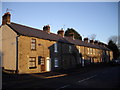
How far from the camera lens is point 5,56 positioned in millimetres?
19766

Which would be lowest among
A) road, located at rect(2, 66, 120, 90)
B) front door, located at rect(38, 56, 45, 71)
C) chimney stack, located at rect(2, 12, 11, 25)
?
road, located at rect(2, 66, 120, 90)

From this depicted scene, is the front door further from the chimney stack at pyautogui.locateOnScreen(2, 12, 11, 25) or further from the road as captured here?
the chimney stack at pyautogui.locateOnScreen(2, 12, 11, 25)

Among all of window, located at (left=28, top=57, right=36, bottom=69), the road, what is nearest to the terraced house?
window, located at (left=28, top=57, right=36, bottom=69)

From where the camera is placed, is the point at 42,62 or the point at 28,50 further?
the point at 42,62

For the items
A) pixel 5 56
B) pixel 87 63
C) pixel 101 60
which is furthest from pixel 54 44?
pixel 101 60

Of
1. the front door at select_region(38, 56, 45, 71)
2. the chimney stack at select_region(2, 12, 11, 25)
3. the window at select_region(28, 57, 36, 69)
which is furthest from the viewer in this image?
the front door at select_region(38, 56, 45, 71)

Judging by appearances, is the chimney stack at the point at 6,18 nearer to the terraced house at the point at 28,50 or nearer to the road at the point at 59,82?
the terraced house at the point at 28,50

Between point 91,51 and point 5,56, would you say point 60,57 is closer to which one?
point 5,56

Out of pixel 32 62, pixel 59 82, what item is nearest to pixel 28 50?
pixel 32 62

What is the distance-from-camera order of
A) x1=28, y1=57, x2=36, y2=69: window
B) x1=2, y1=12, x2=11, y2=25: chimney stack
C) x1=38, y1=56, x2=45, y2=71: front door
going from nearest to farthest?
x1=28, y1=57, x2=36, y2=69: window
x1=2, y1=12, x2=11, y2=25: chimney stack
x1=38, y1=56, x2=45, y2=71: front door

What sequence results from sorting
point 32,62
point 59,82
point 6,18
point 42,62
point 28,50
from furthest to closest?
point 42,62
point 6,18
point 32,62
point 28,50
point 59,82

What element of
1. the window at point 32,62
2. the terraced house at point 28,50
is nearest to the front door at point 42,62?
the terraced house at point 28,50

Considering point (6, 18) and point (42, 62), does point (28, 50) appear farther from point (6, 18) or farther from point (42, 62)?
point (6, 18)

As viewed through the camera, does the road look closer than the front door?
Yes
